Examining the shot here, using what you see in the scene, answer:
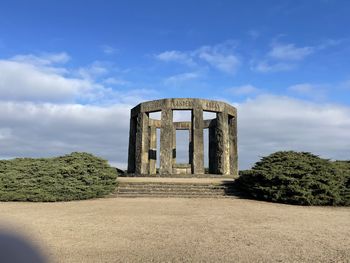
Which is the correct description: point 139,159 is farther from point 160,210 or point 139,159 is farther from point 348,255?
point 348,255

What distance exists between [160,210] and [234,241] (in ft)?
13.4

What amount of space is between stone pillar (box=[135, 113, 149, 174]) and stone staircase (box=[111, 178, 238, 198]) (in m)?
6.82

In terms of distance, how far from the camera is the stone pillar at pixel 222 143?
69.1 ft

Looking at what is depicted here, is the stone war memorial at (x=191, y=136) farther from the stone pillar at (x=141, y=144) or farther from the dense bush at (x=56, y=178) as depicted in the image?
the dense bush at (x=56, y=178)

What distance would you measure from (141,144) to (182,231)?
1457cm

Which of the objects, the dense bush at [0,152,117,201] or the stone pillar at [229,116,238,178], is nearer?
the dense bush at [0,152,117,201]

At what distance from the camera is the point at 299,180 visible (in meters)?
12.8

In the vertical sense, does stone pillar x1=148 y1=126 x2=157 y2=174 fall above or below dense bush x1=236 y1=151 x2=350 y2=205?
above

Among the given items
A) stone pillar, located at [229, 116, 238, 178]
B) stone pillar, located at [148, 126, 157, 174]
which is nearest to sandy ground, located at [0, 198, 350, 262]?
stone pillar, located at [229, 116, 238, 178]

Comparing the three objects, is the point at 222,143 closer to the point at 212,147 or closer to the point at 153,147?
the point at 212,147

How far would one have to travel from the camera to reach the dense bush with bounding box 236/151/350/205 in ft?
40.7

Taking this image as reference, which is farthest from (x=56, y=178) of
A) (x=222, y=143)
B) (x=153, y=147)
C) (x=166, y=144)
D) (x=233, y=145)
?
(x=153, y=147)

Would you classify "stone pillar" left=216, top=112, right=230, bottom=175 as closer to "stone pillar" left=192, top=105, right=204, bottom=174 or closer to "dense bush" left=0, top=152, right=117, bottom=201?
"stone pillar" left=192, top=105, right=204, bottom=174

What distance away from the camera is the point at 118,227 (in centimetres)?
753
